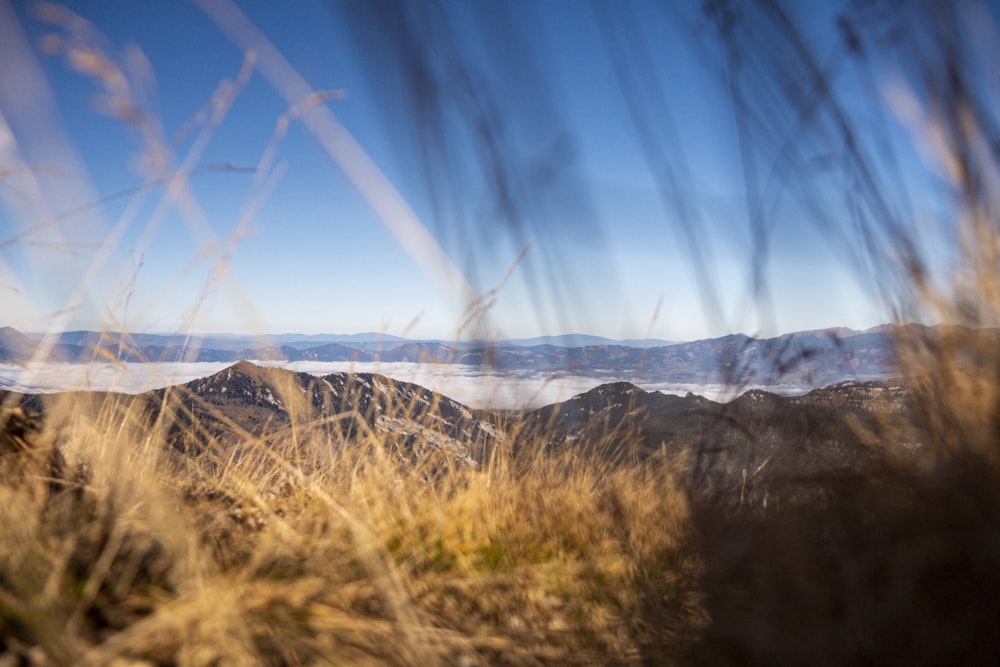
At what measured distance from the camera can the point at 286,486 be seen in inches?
61.9

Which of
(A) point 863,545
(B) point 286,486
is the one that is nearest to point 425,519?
(B) point 286,486

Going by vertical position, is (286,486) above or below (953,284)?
below

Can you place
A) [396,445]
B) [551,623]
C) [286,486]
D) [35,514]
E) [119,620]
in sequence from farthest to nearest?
[396,445] → [286,486] → [551,623] → [35,514] → [119,620]

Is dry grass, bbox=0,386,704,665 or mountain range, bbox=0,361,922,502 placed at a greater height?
mountain range, bbox=0,361,922,502

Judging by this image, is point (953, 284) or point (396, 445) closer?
point (953, 284)

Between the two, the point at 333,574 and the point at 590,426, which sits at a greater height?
the point at 590,426

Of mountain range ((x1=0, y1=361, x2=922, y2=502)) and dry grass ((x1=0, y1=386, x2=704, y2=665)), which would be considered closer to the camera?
dry grass ((x1=0, y1=386, x2=704, y2=665))

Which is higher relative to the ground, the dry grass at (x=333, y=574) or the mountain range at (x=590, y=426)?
the mountain range at (x=590, y=426)

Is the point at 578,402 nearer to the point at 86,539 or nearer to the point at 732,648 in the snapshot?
the point at 732,648

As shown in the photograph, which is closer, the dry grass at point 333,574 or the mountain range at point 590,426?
the dry grass at point 333,574

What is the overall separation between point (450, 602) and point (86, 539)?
560 mm

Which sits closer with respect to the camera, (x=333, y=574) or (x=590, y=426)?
(x=333, y=574)

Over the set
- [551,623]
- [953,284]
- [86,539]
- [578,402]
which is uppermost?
[953,284]

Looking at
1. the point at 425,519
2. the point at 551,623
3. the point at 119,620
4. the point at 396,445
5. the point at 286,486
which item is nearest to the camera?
the point at 119,620
